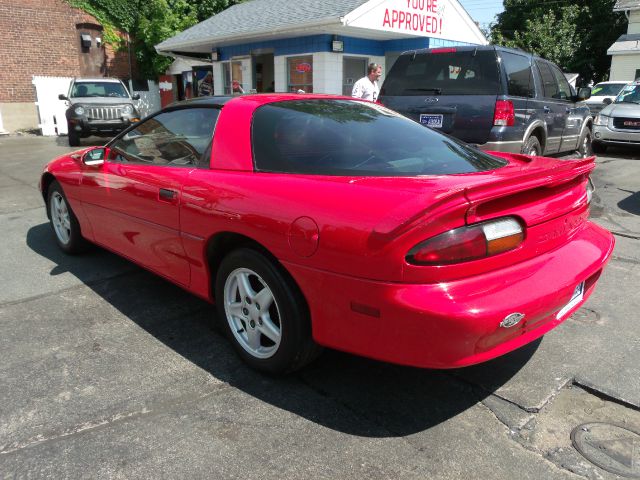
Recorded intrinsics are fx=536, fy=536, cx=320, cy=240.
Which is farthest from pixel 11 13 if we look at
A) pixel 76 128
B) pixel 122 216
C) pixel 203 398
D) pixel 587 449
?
pixel 587 449

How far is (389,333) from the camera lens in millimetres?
2230

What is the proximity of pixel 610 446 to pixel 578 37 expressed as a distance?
34528 millimetres

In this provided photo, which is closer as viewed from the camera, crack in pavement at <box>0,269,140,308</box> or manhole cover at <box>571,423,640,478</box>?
manhole cover at <box>571,423,640,478</box>

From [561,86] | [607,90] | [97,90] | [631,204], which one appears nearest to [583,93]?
[561,86]

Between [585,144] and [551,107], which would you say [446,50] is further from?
[585,144]

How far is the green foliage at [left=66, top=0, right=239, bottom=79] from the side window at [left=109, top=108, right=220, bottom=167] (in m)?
19.9

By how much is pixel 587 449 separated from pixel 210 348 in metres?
2.04

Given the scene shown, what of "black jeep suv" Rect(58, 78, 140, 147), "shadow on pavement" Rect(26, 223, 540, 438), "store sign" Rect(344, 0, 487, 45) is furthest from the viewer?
"black jeep suv" Rect(58, 78, 140, 147)

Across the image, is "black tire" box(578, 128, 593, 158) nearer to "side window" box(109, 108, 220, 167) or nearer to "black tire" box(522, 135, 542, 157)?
"black tire" box(522, 135, 542, 157)

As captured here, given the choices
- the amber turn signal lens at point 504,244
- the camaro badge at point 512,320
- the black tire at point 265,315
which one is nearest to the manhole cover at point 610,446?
the camaro badge at point 512,320

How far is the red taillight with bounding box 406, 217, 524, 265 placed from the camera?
2160mm

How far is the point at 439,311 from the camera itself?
2.12 m

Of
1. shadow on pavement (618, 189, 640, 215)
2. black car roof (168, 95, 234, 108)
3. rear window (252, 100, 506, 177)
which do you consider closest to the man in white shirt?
shadow on pavement (618, 189, 640, 215)

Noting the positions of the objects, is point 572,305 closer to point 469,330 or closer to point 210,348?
→ point 469,330
